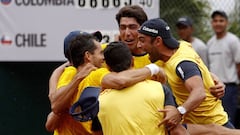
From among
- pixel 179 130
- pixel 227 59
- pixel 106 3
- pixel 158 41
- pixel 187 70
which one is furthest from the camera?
pixel 227 59

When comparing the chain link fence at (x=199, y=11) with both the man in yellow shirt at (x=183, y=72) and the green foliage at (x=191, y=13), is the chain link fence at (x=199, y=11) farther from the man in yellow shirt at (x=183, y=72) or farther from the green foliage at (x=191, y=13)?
the man in yellow shirt at (x=183, y=72)

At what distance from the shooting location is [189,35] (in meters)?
10.7

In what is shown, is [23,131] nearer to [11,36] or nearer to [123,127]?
[11,36]

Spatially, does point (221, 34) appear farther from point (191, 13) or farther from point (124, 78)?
point (124, 78)

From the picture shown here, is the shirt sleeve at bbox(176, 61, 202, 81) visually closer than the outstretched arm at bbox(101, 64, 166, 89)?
No

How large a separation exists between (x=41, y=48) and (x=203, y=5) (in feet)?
9.35

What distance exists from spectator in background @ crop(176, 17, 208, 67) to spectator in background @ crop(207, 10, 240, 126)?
0.11 metres

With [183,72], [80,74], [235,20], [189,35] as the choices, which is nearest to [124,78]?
[80,74]

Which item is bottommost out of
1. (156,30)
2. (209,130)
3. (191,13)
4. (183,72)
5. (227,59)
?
(209,130)

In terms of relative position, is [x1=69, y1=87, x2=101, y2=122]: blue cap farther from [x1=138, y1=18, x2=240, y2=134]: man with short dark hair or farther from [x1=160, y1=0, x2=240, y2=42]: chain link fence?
[x1=160, y1=0, x2=240, y2=42]: chain link fence

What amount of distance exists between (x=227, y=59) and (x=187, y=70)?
425 cm

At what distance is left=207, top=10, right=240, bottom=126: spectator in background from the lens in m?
10.4

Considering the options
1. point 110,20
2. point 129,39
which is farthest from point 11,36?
point 129,39

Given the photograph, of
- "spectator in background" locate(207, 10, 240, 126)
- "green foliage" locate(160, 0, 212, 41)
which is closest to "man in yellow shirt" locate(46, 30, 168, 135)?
"spectator in background" locate(207, 10, 240, 126)
